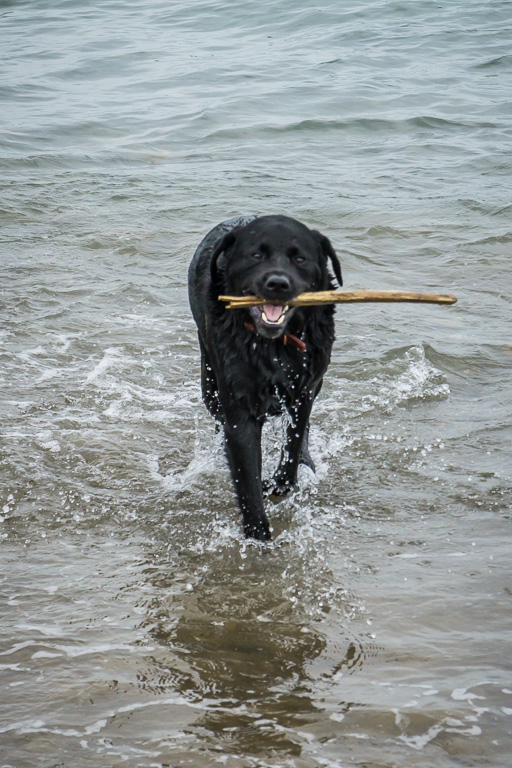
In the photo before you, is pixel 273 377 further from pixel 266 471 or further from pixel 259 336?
pixel 266 471

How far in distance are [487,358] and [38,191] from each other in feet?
21.7

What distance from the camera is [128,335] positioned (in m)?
7.17

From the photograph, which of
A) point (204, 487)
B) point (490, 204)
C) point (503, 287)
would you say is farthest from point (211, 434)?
point (490, 204)

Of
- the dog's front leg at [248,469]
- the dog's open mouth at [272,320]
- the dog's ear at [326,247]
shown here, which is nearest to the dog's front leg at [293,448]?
the dog's front leg at [248,469]

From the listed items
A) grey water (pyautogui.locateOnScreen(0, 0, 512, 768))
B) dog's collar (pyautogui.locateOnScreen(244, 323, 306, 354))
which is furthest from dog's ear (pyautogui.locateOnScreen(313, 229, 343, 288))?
grey water (pyautogui.locateOnScreen(0, 0, 512, 768))

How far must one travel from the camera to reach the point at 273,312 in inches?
160

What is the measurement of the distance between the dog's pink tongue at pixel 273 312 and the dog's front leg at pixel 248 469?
58 cm

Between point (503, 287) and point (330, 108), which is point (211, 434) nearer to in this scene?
point (503, 287)

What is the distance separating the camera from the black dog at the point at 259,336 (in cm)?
419

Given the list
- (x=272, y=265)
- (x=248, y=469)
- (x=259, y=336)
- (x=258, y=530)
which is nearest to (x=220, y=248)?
(x=272, y=265)

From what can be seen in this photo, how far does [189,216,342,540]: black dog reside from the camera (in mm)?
4188

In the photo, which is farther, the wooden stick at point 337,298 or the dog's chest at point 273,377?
the dog's chest at point 273,377

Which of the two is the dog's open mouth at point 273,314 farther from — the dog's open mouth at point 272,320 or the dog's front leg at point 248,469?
the dog's front leg at point 248,469

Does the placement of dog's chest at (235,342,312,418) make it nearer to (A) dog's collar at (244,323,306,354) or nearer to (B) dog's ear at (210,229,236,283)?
(A) dog's collar at (244,323,306,354)
